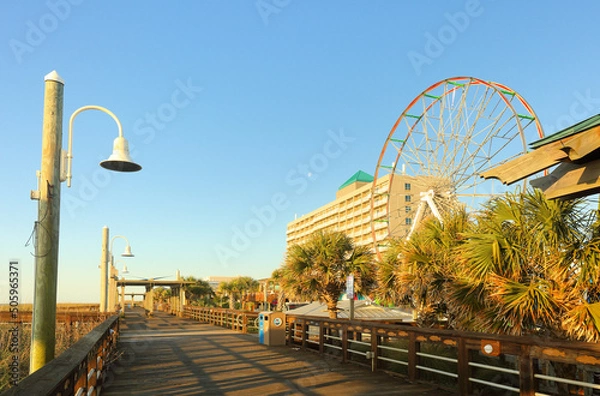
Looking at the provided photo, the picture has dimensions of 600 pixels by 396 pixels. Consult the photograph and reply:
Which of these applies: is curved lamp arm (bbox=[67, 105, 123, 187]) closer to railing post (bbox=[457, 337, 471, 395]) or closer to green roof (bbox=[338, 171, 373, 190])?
railing post (bbox=[457, 337, 471, 395])

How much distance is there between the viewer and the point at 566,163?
4488 millimetres

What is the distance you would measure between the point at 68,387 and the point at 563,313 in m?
6.41

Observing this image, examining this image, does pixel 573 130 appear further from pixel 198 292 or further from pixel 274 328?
pixel 198 292

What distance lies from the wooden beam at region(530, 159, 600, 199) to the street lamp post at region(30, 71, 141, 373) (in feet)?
17.7

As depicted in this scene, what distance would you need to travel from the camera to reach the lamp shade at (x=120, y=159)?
23.3ft

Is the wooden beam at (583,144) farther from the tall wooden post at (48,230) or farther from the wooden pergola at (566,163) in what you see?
the tall wooden post at (48,230)

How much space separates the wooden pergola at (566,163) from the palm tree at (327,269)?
14008mm

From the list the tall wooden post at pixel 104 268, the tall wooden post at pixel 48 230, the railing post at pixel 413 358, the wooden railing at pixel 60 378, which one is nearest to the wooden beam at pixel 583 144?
the wooden railing at pixel 60 378

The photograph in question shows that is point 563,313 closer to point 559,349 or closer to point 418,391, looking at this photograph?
point 559,349

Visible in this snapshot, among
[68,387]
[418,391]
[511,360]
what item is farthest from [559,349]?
[68,387]

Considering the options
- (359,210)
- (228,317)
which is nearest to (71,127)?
(228,317)

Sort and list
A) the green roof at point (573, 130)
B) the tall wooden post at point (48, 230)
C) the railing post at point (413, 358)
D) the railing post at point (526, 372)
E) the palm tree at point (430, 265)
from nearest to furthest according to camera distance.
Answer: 1. the green roof at point (573, 130)
2. the tall wooden post at point (48, 230)
3. the railing post at point (526, 372)
4. the railing post at point (413, 358)
5. the palm tree at point (430, 265)

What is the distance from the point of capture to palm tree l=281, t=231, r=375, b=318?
18.4 m

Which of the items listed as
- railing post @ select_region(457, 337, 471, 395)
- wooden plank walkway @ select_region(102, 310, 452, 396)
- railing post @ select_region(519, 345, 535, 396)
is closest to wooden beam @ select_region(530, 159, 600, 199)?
railing post @ select_region(519, 345, 535, 396)
